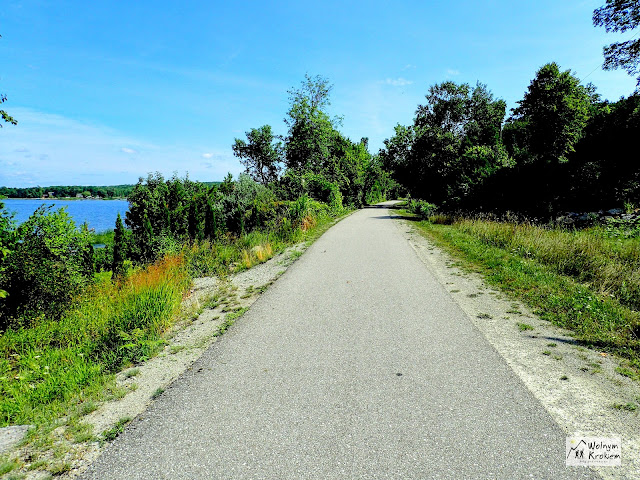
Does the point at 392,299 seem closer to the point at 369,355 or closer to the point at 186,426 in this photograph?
the point at 369,355

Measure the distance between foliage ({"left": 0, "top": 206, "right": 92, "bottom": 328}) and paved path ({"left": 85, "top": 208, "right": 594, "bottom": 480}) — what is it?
4512 mm

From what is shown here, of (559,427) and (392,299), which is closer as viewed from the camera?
(559,427)

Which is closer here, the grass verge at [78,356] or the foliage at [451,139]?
the grass verge at [78,356]

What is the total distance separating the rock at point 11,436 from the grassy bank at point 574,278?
6101mm

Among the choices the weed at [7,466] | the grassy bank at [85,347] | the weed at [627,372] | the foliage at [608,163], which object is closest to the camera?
the weed at [7,466]

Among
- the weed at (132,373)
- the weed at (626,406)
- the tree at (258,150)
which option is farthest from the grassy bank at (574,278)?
the tree at (258,150)

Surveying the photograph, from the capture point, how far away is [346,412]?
10.2 ft

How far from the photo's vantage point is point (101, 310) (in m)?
6.13

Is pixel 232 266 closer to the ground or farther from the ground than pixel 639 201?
closer to the ground

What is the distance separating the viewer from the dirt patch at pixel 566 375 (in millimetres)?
2824

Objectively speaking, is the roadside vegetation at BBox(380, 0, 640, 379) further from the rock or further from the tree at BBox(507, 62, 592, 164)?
the rock

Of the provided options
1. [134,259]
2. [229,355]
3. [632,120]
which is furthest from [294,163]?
[229,355]

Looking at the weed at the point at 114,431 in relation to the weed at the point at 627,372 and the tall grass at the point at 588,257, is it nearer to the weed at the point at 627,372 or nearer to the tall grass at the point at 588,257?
the weed at the point at 627,372

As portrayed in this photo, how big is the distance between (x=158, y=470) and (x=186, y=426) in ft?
1.57
